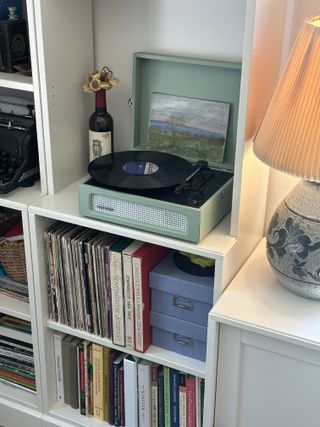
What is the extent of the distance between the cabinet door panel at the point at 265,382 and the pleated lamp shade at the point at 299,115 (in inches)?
15.7

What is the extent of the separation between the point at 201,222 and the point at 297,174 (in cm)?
27

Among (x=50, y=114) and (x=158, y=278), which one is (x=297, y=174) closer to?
(x=158, y=278)

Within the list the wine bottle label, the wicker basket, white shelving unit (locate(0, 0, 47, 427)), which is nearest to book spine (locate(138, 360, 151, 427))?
white shelving unit (locate(0, 0, 47, 427))

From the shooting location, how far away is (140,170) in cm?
150

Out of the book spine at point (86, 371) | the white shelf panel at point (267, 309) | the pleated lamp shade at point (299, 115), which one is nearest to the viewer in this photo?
the pleated lamp shade at point (299, 115)

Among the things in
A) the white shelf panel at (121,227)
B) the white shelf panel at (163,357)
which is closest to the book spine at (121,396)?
the white shelf panel at (163,357)

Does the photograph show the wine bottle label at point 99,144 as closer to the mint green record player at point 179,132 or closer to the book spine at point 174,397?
the mint green record player at point 179,132

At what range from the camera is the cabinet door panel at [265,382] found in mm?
1323

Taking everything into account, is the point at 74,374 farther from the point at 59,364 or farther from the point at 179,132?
the point at 179,132

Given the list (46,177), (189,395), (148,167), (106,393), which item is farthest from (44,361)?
(148,167)

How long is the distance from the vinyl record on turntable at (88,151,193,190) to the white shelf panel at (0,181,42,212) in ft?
0.65

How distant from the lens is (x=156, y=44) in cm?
163

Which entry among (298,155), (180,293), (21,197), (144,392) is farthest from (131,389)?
(298,155)

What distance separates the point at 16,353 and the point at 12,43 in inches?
36.6
